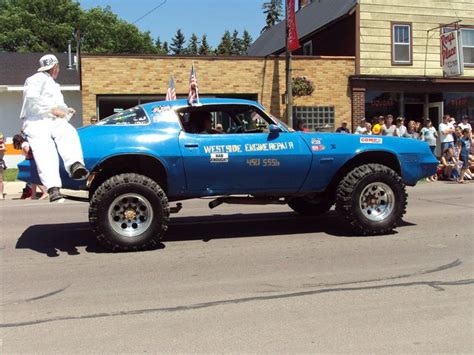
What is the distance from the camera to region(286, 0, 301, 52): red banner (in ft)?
61.7

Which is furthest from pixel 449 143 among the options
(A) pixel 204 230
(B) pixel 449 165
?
(A) pixel 204 230

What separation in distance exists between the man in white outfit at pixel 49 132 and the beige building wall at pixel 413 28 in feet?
51.4

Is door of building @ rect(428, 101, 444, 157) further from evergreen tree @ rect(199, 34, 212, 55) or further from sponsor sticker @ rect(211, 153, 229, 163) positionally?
evergreen tree @ rect(199, 34, 212, 55)

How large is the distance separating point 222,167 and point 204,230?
5.10 ft

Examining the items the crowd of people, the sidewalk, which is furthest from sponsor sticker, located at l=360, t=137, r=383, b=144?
the crowd of people

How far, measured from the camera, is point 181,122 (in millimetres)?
A: 6863

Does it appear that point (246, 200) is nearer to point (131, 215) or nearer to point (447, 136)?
point (131, 215)

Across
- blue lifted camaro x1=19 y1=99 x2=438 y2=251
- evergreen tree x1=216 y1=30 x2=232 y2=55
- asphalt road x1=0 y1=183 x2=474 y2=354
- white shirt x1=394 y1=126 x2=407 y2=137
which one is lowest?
asphalt road x1=0 y1=183 x2=474 y2=354

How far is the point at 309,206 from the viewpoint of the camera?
28.3 ft

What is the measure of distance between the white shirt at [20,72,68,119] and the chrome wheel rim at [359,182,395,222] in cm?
420

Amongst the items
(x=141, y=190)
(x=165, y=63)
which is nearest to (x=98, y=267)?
(x=141, y=190)

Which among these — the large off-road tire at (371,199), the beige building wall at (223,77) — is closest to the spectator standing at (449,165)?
the beige building wall at (223,77)

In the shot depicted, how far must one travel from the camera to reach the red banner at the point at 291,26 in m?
18.8

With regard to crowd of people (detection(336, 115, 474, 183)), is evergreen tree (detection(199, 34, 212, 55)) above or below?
above
